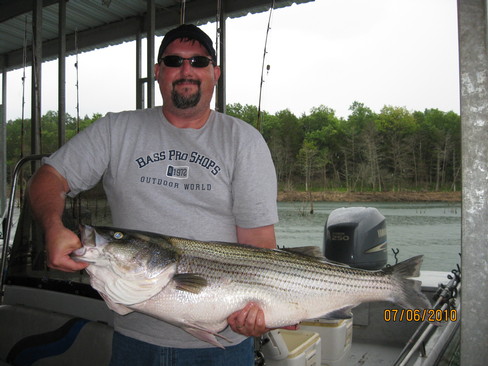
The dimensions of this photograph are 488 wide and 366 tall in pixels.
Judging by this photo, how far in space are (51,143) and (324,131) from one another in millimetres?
6455

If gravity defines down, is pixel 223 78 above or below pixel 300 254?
above

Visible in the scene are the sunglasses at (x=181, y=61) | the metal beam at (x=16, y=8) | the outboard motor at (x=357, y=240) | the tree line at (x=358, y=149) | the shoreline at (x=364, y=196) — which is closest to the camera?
the sunglasses at (x=181, y=61)

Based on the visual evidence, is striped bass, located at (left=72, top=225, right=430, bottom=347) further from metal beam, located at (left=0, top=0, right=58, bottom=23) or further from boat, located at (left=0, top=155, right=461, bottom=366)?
metal beam, located at (left=0, top=0, right=58, bottom=23)

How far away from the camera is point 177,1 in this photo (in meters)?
6.60

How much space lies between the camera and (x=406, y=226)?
13.5m

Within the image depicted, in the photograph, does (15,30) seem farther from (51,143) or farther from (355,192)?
(355,192)

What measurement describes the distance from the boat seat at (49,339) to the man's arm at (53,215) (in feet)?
3.38

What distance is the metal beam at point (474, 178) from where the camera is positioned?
1712 mm

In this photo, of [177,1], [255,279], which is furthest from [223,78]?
[255,279]

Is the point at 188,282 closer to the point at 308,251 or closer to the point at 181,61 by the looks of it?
the point at 308,251

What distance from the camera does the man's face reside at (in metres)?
2.11

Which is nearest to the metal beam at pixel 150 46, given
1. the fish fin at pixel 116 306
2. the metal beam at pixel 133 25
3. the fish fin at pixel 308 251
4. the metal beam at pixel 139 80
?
the metal beam at pixel 139 80

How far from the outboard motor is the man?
288 cm

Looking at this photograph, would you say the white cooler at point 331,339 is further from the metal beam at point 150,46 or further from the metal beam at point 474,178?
the metal beam at point 150,46
